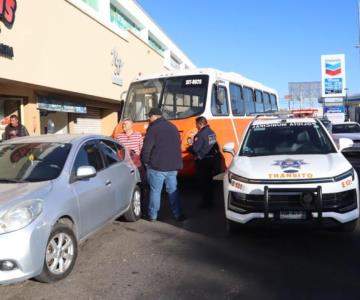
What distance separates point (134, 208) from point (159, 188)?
0.52m

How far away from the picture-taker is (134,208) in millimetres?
7676

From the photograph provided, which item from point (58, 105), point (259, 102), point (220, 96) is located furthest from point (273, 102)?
point (58, 105)

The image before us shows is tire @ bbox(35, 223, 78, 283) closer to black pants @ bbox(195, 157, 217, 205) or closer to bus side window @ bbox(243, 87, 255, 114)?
black pants @ bbox(195, 157, 217, 205)

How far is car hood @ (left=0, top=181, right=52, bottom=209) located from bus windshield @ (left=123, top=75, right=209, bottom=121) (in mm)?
5828

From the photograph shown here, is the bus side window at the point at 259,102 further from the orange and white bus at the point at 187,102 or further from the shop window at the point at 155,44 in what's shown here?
the shop window at the point at 155,44

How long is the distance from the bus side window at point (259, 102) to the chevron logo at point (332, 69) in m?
37.8

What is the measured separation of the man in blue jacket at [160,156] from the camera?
7535 millimetres

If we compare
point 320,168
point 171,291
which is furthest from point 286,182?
point 171,291

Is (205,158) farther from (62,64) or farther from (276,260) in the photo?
(62,64)

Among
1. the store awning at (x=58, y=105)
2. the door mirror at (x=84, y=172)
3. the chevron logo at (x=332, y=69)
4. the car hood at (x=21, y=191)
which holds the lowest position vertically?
the car hood at (x=21, y=191)

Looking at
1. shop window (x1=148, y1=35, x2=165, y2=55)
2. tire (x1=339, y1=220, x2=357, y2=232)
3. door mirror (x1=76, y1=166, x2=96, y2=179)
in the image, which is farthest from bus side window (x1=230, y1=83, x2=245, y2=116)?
shop window (x1=148, y1=35, x2=165, y2=55)

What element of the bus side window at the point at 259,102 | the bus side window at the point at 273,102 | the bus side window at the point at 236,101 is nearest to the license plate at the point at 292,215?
the bus side window at the point at 236,101

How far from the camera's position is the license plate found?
5.80m

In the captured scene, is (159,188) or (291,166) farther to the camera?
(159,188)
